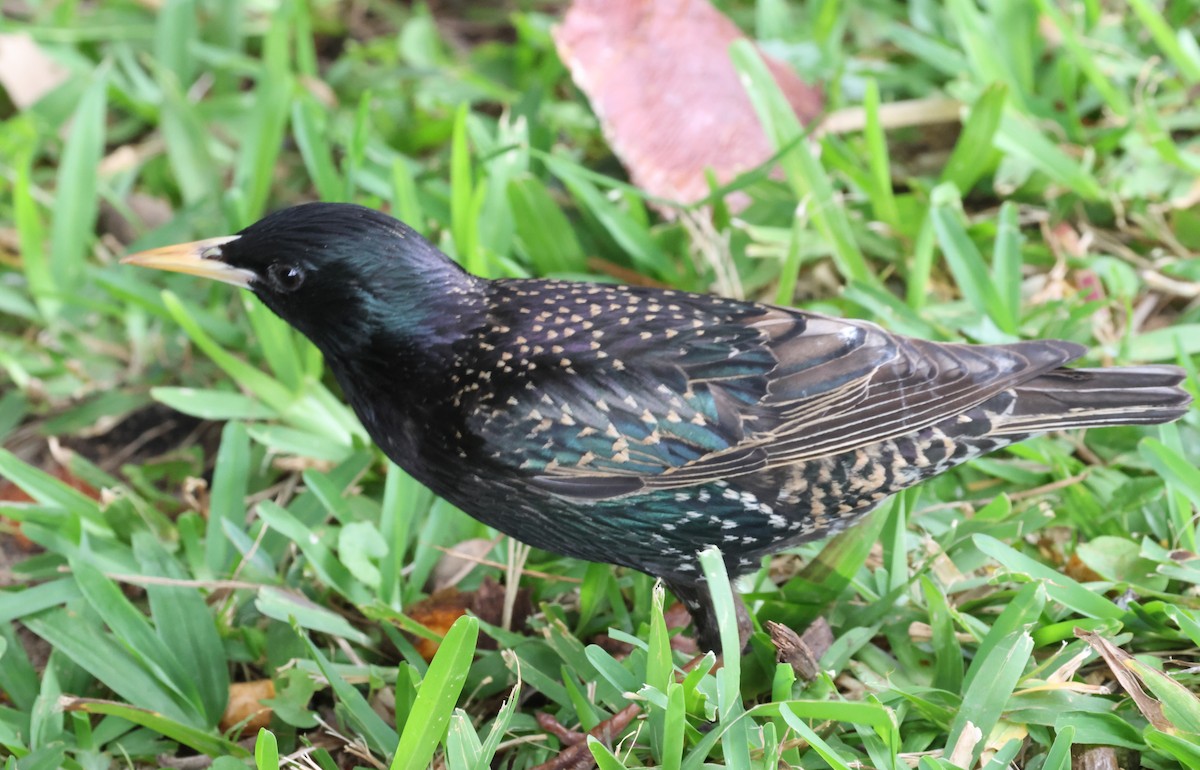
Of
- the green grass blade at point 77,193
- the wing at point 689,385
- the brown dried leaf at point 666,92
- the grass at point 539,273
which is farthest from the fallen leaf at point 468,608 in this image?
the green grass blade at point 77,193

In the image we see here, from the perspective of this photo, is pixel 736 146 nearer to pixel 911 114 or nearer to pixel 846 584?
pixel 911 114

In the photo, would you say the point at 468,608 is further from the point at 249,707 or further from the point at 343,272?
the point at 343,272

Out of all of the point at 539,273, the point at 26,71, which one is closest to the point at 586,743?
the point at 539,273

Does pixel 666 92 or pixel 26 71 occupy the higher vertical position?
pixel 26 71

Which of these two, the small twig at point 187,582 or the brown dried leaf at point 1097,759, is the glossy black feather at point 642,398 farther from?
the brown dried leaf at point 1097,759

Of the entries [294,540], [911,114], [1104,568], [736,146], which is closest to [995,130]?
[911,114]

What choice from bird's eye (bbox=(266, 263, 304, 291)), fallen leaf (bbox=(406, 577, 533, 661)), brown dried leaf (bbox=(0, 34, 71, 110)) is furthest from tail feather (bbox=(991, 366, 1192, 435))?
brown dried leaf (bbox=(0, 34, 71, 110))
